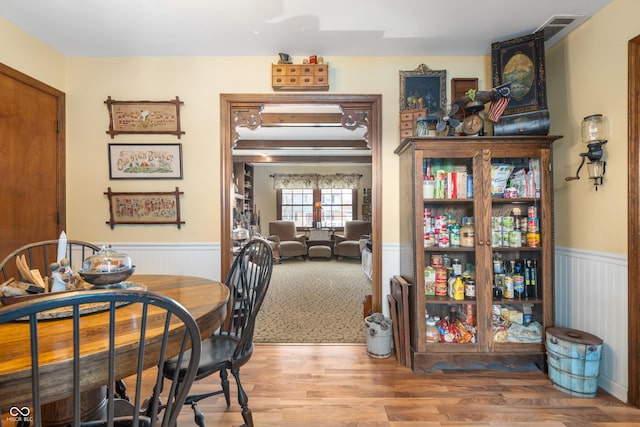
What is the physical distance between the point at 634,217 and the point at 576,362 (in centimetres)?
93

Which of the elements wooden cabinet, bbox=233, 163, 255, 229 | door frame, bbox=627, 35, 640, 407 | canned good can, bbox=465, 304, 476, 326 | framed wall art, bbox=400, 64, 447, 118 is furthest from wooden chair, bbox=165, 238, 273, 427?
wooden cabinet, bbox=233, 163, 255, 229

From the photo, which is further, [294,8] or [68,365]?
[294,8]

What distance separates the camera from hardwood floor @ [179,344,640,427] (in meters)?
1.80

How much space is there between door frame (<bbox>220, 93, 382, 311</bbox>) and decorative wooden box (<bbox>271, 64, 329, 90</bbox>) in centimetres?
12

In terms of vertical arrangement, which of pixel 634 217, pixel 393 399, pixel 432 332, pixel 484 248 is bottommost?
pixel 393 399

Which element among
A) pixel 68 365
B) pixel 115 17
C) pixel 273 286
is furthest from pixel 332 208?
pixel 68 365

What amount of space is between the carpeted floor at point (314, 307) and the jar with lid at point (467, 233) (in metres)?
1.23

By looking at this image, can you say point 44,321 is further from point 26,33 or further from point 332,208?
point 332,208

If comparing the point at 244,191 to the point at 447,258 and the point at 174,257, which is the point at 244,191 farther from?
the point at 447,258

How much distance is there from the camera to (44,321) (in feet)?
3.56

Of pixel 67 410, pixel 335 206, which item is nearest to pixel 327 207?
pixel 335 206

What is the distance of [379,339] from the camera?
2553mm

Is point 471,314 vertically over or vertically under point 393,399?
over

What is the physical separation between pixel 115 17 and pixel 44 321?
212cm
